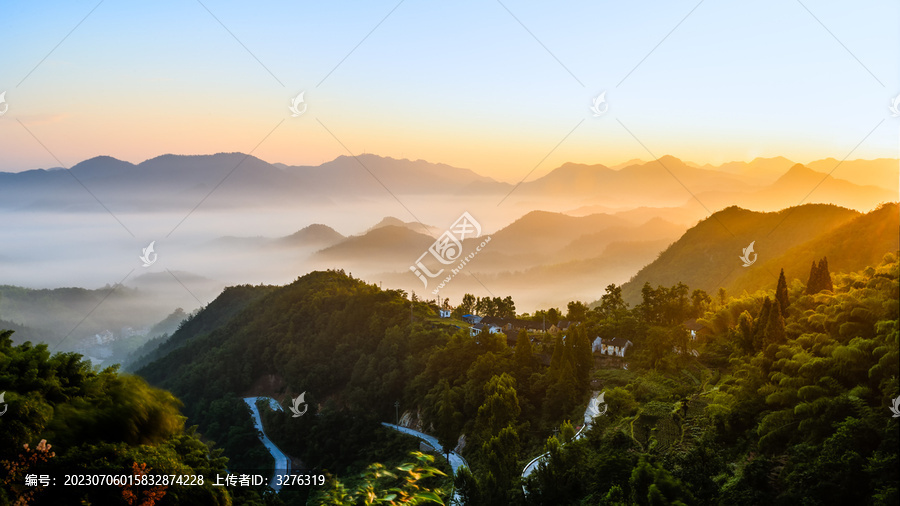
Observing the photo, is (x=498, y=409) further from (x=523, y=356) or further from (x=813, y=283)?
(x=813, y=283)

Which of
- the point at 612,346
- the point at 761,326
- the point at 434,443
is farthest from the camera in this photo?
the point at 612,346

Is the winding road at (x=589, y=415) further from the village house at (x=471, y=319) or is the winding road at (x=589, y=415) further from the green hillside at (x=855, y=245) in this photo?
the village house at (x=471, y=319)

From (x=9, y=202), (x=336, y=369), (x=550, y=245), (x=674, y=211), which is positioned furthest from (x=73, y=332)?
(x=9, y=202)

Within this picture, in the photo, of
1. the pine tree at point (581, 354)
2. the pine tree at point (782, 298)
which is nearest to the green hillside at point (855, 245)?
the pine tree at point (782, 298)

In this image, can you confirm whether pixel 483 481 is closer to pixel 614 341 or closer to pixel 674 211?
pixel 614 341

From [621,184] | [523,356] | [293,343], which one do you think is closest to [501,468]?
[523,356]

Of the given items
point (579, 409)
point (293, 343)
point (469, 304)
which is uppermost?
point (469, 304)

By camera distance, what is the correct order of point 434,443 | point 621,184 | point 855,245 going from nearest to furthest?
point 434,443 → point 855,245 → point 621,184
